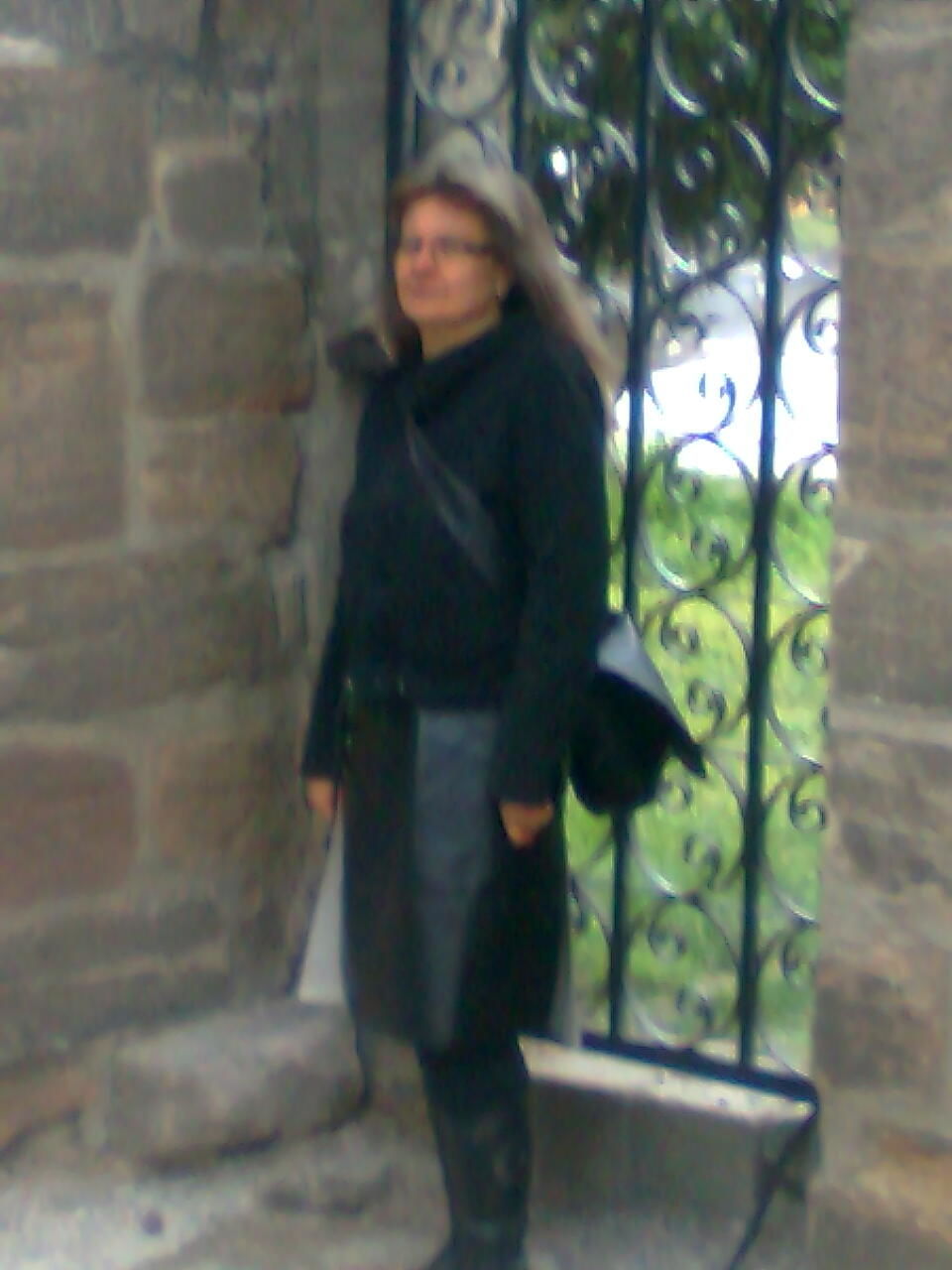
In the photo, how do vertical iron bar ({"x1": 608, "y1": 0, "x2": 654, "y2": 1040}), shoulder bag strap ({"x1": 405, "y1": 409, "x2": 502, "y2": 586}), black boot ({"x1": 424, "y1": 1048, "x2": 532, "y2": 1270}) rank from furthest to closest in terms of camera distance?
vertical iron bar ({"x1": 608, "y1": 0, "x2": 654, "y2": 1040}) < black boot ({"x1": 424, "y1": 1048, "x2": 532, "y2": 1270}) < shoulder bag strap ({"x1": 405, "y1": 409, "x2": 502, "y2": 586})

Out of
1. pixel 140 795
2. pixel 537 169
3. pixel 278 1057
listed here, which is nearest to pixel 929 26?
pixel 537 169

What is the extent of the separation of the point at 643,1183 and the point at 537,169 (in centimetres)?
153

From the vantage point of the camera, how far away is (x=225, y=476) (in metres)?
2.94

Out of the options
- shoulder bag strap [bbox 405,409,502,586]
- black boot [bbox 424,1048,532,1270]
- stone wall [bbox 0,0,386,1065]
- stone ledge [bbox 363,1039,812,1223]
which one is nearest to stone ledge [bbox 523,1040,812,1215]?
stone ledge [bbox 363,1039,812,1223]

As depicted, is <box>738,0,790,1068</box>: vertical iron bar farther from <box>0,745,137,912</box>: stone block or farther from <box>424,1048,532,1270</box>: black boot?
<box>0,745,137,912</box>: stone block

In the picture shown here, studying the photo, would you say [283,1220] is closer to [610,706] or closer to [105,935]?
Result: [105,935]

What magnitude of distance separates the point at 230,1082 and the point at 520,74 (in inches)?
62.6

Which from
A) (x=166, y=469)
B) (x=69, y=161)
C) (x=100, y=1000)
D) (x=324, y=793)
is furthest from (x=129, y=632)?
(x=69, y=161)

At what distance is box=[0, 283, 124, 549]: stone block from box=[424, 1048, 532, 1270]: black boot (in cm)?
95

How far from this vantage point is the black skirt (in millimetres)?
2418

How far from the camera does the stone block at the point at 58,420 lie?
107 inches

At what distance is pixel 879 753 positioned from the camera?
2266 millimetres

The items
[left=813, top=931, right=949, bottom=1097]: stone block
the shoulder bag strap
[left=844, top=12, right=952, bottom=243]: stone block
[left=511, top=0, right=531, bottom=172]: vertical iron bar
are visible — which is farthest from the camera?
[left=511, top=0, right=531, bottom=172]: vertical iron bar

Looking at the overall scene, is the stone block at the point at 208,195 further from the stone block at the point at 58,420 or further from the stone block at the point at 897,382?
the stone block at the point at 897,382
